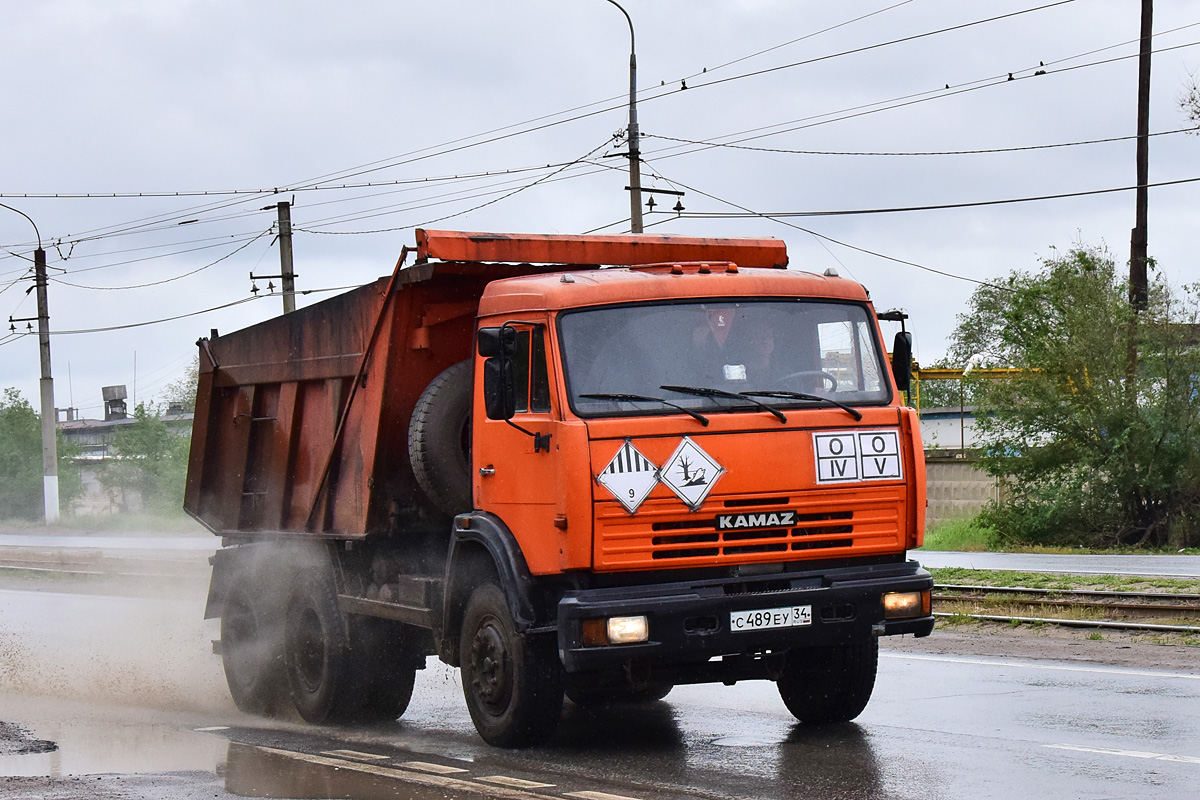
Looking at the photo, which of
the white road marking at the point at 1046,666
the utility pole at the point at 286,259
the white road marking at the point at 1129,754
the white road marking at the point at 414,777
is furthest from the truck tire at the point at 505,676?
the utility pole at the point at 286,259

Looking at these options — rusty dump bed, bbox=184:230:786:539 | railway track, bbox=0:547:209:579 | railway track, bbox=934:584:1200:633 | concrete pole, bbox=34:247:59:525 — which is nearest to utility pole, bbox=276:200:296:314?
railway track, bbox=0:547:209:579

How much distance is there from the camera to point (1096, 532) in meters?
30.0

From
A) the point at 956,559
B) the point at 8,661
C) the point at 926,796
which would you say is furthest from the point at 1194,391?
the point at 926,796

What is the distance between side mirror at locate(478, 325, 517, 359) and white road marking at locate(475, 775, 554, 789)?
2134 millimetres

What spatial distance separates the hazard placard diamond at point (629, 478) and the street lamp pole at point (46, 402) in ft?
136

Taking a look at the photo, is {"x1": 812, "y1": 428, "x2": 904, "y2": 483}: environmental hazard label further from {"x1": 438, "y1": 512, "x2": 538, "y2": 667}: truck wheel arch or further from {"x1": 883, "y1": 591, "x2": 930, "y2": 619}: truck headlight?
{"x1": 438, "y1": 512, "x2": 538, "y2": 667}: truck wheel arch

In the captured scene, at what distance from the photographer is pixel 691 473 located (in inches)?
299

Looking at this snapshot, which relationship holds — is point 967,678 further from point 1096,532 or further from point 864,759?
point 1096,532

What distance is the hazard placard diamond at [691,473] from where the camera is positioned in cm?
757

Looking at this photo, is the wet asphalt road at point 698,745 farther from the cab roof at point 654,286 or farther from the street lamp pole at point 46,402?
the street lamp pole at point 46,402

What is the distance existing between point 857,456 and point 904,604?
2.77ft

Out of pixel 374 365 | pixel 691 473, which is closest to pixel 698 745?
pixel 691 473

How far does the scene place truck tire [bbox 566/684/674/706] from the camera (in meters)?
8.35

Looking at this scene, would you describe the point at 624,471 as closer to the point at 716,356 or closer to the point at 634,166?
the point at 716,356
